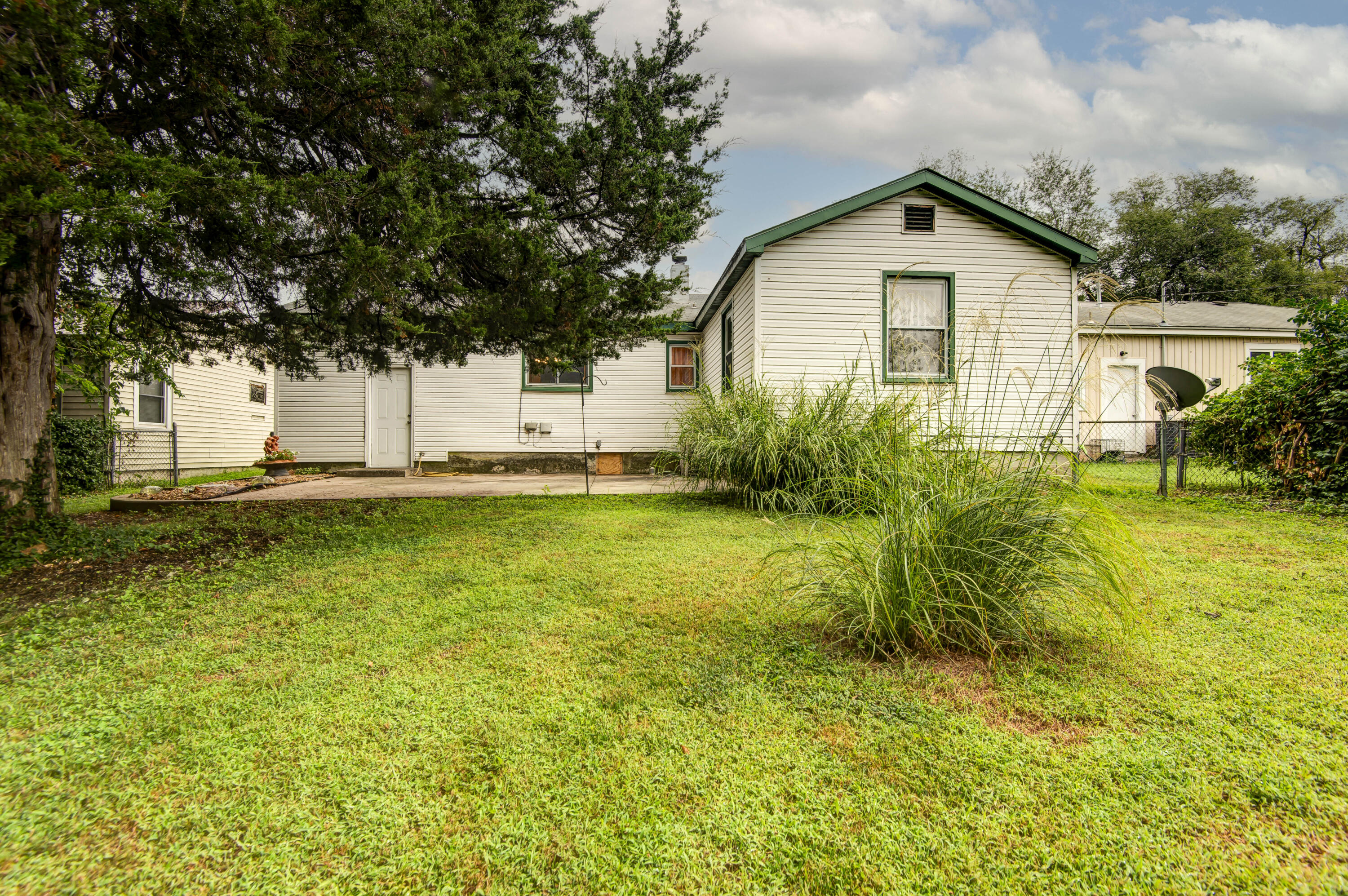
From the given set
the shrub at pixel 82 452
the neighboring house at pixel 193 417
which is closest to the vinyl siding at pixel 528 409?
the neighboring house at pixel 193 417

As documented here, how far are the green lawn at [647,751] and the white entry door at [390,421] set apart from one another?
29.9ft

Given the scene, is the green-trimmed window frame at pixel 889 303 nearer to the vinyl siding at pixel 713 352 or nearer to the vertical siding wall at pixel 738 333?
the vertical siding wall at pixel 738 333

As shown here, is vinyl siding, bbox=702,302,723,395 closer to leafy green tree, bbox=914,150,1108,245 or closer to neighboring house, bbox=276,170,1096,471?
neighboring house, bbox=276,170,1096,471

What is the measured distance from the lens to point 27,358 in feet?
14.2

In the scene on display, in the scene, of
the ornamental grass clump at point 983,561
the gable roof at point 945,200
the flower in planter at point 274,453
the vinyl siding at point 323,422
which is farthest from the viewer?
the vinyl siding at point 323,422

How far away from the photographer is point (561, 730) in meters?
1.91

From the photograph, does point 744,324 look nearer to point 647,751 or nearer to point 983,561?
point 983,561

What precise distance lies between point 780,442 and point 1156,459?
12.0 metres

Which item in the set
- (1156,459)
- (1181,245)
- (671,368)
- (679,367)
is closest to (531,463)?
(671,368)

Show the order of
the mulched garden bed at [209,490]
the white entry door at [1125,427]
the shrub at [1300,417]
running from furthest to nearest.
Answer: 1. the white entry door at [1125,427]
2. the mulched garden bed at [209,490]
3. the shrub at [1300,417]

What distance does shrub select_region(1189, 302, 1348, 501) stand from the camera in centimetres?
583

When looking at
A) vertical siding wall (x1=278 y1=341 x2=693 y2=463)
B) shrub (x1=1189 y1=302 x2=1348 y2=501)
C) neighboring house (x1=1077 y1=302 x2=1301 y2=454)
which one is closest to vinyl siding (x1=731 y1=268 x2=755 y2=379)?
vertical siding wall (x1=278 y1=341 x2=693 y2=463)

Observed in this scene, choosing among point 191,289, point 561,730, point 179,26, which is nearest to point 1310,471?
point 561,730

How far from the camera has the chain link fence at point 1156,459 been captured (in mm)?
7004
